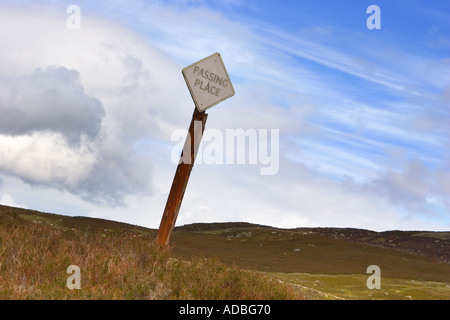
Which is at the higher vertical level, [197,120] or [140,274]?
[197,120]

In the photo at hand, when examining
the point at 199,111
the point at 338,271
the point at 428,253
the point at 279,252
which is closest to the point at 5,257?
the point at 199,111

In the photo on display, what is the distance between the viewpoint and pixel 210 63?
34.2 ft

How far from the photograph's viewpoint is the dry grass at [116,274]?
7162mm

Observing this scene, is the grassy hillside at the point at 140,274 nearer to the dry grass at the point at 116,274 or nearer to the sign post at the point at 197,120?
the dry grass at the point at 116,274

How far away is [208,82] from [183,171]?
6.29 feet

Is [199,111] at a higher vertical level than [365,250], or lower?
higher

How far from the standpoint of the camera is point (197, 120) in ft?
34.6
